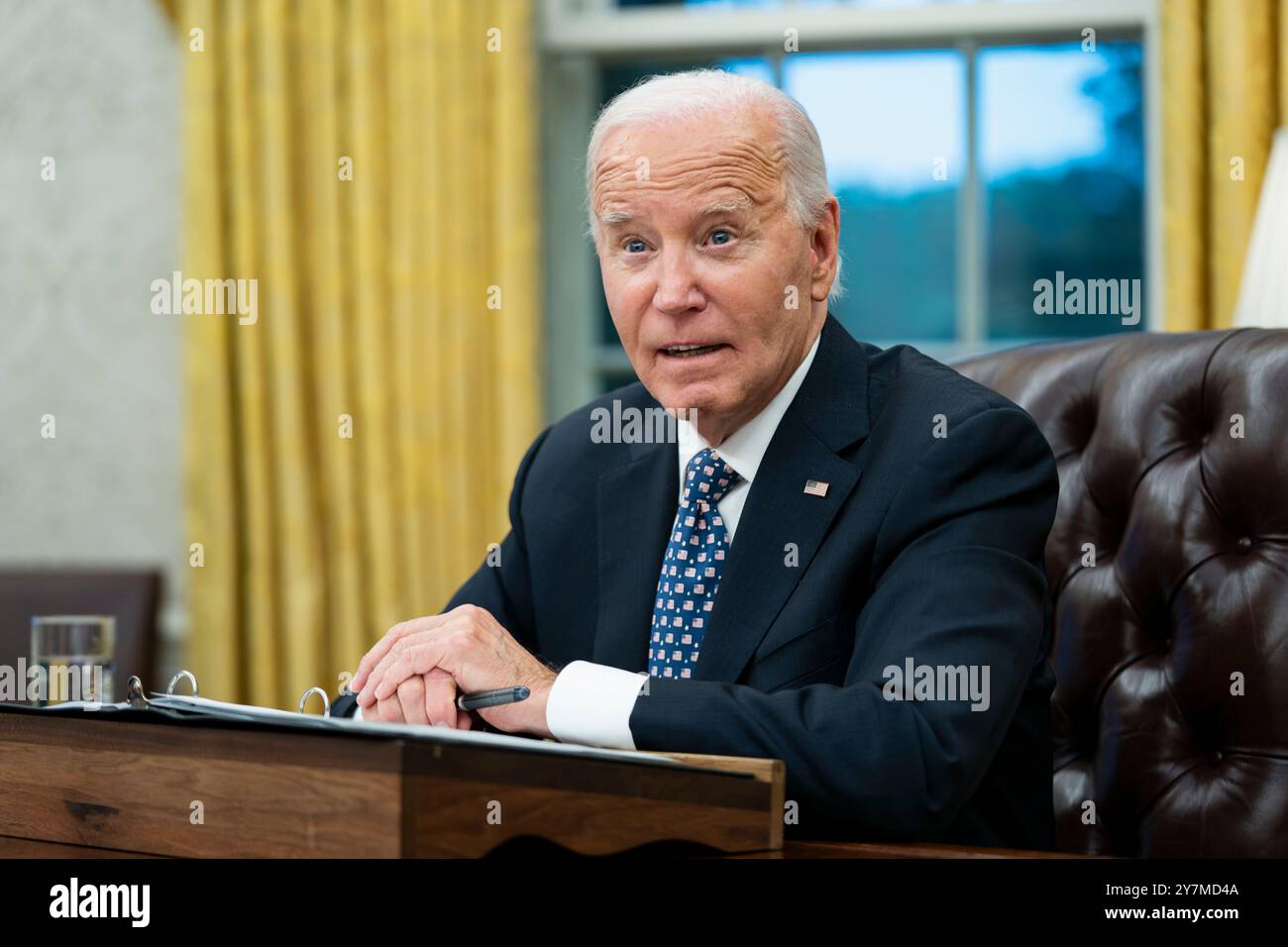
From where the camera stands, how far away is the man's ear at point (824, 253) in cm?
184

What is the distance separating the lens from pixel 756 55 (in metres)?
3.67

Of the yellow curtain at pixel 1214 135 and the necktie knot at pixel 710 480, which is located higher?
the yellow curtain at pixel 1214 135

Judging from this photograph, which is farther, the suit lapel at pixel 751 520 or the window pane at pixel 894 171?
the window pane at pixel 894 171

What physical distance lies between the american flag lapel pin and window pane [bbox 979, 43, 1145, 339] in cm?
205

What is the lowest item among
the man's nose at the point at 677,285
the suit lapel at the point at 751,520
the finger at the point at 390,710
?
the finger at the point at 390,710

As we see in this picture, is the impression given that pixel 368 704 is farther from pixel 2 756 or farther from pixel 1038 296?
pixel 1038 296

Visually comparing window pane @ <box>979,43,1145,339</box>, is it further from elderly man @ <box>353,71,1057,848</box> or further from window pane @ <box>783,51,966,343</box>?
elderly man @ <box>353,71,1057,848</box>

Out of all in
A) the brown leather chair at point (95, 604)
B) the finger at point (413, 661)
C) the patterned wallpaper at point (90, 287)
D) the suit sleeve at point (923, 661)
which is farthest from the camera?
the patterned wallpaper at point (90, 287)

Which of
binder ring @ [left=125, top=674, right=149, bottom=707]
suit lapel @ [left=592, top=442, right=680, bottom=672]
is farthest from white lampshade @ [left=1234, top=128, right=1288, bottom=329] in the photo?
Answer: binder ring @ [left=125, top=674, right=149, bottom=707]

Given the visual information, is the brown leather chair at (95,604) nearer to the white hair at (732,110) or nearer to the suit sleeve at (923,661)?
the white hair at (732,110)

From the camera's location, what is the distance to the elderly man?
1.35m

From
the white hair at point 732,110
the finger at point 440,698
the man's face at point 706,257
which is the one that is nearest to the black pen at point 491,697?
the finger at point 440,698
